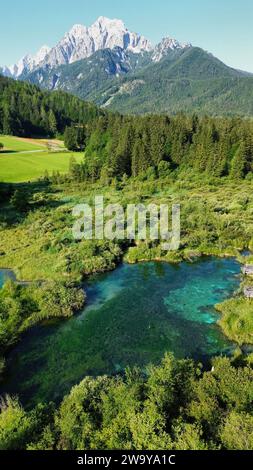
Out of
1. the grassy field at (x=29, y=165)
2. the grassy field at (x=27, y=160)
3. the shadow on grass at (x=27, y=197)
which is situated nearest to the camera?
the shadow on grass at (x=27, y=197)

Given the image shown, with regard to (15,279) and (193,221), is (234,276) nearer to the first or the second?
(193,221)

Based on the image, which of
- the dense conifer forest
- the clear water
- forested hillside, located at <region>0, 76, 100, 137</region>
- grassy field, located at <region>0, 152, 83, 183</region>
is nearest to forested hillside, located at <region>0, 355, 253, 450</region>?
the dense conifer forest

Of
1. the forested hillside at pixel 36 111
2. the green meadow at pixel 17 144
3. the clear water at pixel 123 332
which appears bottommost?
the clear water at pixel 123 332

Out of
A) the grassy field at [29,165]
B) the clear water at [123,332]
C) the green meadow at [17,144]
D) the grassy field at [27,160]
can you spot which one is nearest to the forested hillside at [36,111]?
the green meadow at [17,144]

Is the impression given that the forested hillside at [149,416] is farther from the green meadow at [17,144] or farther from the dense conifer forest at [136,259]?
the green meadow at [17,144]

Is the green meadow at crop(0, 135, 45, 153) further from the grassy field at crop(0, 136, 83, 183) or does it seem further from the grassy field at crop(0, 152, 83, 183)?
the grassy field at crop(0, 152, 83, 183)

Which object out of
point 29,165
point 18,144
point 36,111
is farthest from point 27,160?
point 36,111

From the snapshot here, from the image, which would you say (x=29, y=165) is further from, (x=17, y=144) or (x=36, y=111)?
(x=36, y=111)
